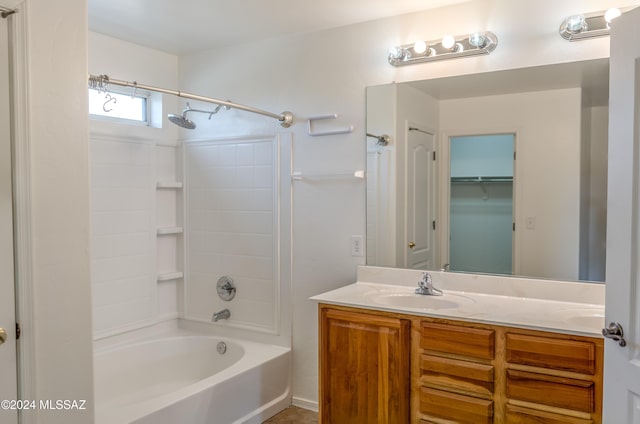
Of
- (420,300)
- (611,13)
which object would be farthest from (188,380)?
(611,13)

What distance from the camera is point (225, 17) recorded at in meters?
2.90

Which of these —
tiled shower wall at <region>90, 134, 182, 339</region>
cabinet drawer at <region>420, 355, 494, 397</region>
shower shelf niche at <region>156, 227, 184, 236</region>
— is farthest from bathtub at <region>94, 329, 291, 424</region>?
cabinet drawer at <region>420, 355, 494, 397</region>

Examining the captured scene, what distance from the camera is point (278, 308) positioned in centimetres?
332

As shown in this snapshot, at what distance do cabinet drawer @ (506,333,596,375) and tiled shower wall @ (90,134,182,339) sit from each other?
2.44 meters

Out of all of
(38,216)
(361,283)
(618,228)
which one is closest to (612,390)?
(618,228)

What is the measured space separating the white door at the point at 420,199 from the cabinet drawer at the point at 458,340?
61 cm

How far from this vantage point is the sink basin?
252 cm

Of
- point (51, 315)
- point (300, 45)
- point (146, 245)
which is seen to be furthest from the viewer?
point (146, 245)

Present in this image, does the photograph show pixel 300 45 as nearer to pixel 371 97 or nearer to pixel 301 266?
pixel 371 97

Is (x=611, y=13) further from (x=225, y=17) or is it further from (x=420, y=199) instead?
(x=225, y=17)

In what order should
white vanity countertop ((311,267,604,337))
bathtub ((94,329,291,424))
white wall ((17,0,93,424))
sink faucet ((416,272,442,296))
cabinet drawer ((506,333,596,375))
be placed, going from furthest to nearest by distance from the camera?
sink faucet ((416,272,442,296)), bathtub ((94,329,291,424)), white vanity countertop ((311,267,604,337)), cabinet drawer ((506,333,596,375)), white wall ((17,0,93,424))

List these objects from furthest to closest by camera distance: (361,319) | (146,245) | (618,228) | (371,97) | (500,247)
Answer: (146,245), (371,97), (500,247), (361,319), (618,228)

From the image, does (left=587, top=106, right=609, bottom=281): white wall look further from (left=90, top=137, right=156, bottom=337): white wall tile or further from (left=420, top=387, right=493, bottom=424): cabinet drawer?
(left=90, top=137, right=156, bottom=337): white wall tile

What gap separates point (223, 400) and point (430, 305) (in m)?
1.23
